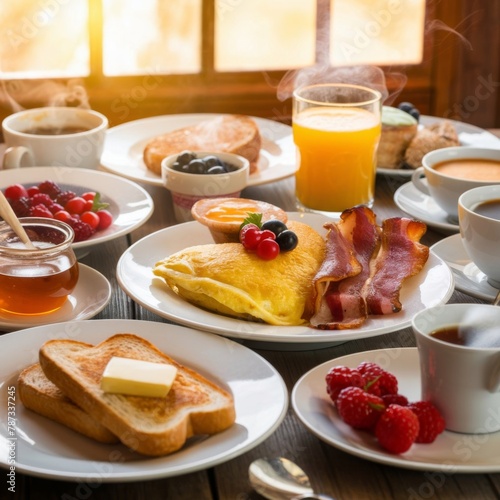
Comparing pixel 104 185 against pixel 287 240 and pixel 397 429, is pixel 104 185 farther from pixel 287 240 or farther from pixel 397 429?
pixel 397 429

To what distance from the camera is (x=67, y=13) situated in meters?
3.54

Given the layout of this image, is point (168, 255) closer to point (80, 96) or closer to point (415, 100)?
point (80, 96)

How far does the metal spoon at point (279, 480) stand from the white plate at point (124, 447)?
1.5 inches

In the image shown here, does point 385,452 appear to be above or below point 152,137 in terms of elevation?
below

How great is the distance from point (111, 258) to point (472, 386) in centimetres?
93

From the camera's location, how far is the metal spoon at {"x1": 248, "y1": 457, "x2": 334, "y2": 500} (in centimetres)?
102

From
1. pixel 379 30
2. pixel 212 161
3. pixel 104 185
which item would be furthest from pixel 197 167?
pixel 379 30

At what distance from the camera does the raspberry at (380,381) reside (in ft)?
3.80

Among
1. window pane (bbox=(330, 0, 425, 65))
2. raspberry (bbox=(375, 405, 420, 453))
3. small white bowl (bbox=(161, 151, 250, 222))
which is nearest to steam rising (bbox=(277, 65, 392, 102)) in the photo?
small white bowl (bbox=(161, 151, 250, 222))

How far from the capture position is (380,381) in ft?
3.84

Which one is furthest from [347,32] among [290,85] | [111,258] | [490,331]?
[490,331]

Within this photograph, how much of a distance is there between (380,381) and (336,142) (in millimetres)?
999

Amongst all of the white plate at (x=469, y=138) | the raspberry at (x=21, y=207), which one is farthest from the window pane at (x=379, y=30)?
the raspberry at (x=21, y=207)

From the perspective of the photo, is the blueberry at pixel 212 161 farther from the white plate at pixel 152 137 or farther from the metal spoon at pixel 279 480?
the metal spoon at pixel 279 480
